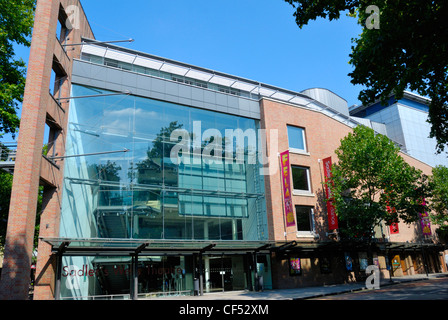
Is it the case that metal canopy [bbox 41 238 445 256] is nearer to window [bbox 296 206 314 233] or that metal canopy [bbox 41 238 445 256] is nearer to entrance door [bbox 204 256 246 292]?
entrance door [bbox 204 256 246 292]

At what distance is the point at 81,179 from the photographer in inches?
803

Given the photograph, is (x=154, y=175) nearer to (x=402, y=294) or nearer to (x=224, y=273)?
(x=224, y=273)

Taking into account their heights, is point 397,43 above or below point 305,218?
above

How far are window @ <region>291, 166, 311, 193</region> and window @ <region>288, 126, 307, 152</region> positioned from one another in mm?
1681

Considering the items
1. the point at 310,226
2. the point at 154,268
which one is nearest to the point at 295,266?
the point at 310,226

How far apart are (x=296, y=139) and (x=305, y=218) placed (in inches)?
263

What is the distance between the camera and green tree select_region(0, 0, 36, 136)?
58.9 ft

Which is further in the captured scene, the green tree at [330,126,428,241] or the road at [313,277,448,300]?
the green tree at [330,126,428,241]

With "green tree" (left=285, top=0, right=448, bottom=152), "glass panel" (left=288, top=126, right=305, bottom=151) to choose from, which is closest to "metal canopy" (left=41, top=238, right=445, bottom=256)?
"glass panel" (left=288, top=126, right=305, bottom=151)

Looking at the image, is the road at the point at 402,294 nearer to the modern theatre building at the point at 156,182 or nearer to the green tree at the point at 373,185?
the modern theatre building at the point at 156,182

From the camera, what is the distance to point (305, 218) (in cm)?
2767

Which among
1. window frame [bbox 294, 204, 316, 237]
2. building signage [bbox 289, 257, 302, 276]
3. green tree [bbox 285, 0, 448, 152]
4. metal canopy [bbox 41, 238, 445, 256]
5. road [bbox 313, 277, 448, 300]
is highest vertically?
green tree [bbox 285, 0, 448, 152]

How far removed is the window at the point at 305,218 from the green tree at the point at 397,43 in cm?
1585

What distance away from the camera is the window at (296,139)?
1146 inches
